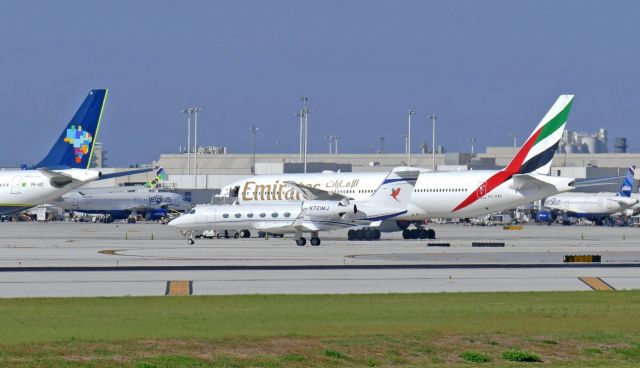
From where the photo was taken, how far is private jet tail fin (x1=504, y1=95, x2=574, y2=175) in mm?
87938

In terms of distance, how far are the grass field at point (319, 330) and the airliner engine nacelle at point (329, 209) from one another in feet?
130

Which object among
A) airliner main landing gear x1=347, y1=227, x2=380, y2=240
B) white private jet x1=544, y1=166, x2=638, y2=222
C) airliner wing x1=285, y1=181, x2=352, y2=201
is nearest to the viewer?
airliner main landing gear x1=347, y1=227, x2=380, y2=240

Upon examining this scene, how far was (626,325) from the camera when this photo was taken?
3077cm

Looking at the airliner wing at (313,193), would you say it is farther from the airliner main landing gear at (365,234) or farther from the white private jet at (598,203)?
the white private jet at (598,203)

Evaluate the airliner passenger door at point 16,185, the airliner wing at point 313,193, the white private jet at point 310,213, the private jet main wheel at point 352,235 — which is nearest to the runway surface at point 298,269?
the white private jet at point 310,213

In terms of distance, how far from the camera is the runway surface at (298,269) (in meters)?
41.2

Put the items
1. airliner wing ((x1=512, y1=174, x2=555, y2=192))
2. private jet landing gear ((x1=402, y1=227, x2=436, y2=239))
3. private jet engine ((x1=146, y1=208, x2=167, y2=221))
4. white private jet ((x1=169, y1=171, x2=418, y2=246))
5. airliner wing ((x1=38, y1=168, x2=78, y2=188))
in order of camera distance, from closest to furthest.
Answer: white private jet ((x1=169, y1=171, x2=418, y2=246)), airliner wing ((x1=38, y1=168, x2=78, y2=188)), airliner wing ((x1=512, y1=174, x2=555, y2=192)), private jet landing gear ((x1=402, y1=227, x2=436, y2=239)), private jet engine ((x1=146, y1=208, x2=167, y2=221))

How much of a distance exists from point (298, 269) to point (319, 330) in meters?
21.1

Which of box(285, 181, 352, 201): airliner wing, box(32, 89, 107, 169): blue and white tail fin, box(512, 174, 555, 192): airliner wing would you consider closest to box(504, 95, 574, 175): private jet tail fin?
box(512, 174, 555, 192): airliner wing

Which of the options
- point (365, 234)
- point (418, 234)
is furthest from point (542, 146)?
point (365, 234)

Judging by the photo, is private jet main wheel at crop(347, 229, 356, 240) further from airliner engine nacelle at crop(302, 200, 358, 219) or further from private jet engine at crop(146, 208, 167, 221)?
private jet engine at crop(146, 208, 167, 221)

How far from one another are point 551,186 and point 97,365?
66734 mm

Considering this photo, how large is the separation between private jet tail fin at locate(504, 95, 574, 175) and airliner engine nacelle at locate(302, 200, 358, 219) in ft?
50.7

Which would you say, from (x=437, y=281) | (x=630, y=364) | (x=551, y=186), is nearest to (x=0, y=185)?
A: (x=551, y=186)
